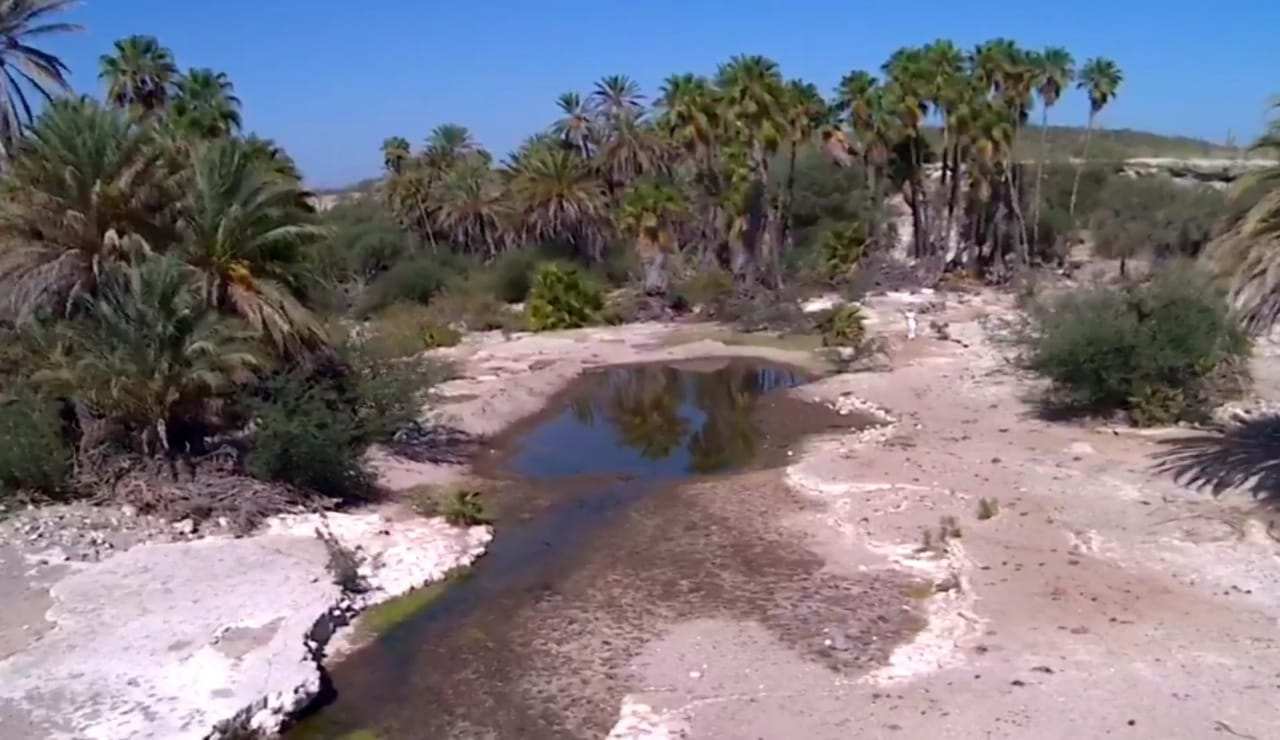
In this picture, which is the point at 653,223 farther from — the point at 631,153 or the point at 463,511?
the point at 463,511

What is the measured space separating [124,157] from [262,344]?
3862mm

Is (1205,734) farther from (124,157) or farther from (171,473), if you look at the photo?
(124,157)

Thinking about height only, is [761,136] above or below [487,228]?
above

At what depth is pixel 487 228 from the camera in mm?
61250

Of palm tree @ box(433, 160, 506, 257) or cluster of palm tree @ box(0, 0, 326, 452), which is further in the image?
palm tree @ box(433, 160, 506, 257)

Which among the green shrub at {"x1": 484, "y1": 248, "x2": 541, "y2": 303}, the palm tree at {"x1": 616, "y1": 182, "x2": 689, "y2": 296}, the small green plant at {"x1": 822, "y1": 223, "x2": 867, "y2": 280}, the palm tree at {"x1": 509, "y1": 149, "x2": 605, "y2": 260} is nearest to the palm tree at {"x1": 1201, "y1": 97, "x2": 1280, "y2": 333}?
the palm tree at {"x1": 616, "y1": 182, "x2": 689, "y2": 296}

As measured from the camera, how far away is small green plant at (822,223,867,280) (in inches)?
2100

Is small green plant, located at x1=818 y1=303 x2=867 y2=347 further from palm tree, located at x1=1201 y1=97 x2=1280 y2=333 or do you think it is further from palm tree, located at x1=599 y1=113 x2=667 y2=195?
palm tree, located at x1=599 y1=113 x2=667 y2=195

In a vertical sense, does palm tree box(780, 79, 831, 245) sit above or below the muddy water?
above

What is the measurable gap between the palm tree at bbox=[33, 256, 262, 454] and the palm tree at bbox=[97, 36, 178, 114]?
27.3 meters

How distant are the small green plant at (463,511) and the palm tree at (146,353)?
408 cm

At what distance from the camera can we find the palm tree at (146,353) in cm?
1920

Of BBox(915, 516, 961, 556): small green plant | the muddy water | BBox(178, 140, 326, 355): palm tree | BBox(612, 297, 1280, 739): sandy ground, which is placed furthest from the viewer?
BBox(178, 140, 326, 355): palm tree

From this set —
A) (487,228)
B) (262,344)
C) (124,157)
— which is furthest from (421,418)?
(487,228)
